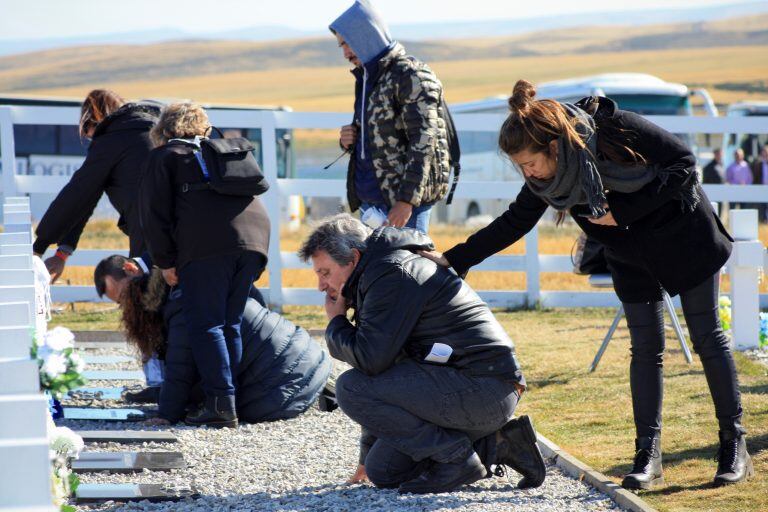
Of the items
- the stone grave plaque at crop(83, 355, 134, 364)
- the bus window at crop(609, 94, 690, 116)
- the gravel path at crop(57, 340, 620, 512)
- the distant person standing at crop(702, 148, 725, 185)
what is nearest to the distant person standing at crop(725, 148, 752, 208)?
the distant person standing at crop(702, 148, 725, 185)

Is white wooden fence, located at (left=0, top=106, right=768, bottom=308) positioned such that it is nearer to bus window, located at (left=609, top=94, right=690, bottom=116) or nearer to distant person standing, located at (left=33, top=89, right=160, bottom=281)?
distant person standing, located at (left=33, top=89, right=160, bottom=281)

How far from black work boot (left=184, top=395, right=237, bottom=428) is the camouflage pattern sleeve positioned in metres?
1.31

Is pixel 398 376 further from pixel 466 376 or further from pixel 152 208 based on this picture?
pixel 152 208

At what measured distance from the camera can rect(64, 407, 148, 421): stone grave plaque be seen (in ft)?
18.3

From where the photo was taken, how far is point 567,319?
914 cm

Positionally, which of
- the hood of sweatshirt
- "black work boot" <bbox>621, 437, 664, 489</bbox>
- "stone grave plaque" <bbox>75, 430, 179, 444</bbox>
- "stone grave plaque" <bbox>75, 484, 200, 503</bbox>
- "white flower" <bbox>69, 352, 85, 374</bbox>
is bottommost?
"stone grave plaque" <bbox>75, 430, 179, 444</bbox>

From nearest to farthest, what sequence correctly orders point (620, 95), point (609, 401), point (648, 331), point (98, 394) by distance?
1. point (648, 331)
2. point (609, 401)
3. point (98, 394)
4. point (620, 95)

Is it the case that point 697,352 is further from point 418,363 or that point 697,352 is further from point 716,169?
point 716,169

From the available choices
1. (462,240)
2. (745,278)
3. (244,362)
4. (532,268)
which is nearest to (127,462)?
(244,362)

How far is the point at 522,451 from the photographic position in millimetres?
4113

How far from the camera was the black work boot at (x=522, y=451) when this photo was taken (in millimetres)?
4094

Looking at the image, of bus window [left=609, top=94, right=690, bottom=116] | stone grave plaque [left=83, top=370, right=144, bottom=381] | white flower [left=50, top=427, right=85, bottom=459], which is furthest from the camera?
bus window [left=609, top=94, right=690, bottom=116]

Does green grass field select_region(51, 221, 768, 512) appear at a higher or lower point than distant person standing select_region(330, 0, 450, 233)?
lower

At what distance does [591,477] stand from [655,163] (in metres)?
1.24
